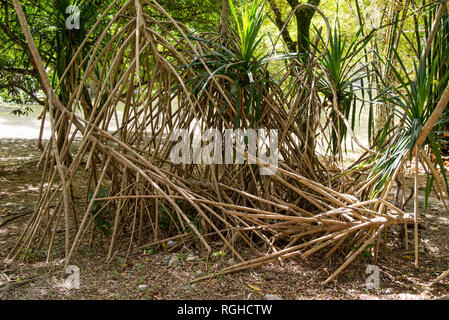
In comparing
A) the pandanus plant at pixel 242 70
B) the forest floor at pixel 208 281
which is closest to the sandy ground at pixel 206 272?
the forest floor at pixel 208 281

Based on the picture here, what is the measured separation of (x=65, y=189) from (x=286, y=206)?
1200mm

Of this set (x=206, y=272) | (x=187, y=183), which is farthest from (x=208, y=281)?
(x=187, y=183)

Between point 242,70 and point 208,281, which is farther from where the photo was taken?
point 242,70

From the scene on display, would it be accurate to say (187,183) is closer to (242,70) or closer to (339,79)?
(242,70)

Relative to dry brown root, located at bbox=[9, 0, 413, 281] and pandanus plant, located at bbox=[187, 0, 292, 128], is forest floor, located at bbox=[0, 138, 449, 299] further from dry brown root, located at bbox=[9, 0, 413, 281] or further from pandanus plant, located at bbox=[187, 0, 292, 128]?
pandanus plant, located at bbox=[187, 0, 292, 128]

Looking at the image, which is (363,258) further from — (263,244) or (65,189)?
(65,189)

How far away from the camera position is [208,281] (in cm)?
215

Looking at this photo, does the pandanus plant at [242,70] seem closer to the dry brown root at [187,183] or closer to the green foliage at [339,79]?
the dry brown root at [187,183]

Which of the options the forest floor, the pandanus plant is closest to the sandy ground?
the forest floor

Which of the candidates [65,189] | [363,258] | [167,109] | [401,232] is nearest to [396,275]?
[363,258]

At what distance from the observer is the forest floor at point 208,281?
2.06m

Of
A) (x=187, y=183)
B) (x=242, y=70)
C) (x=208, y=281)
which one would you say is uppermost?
(x=242, y=70)

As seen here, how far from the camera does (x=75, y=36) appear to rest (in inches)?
132

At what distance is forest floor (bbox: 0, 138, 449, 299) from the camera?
81.1 inches
